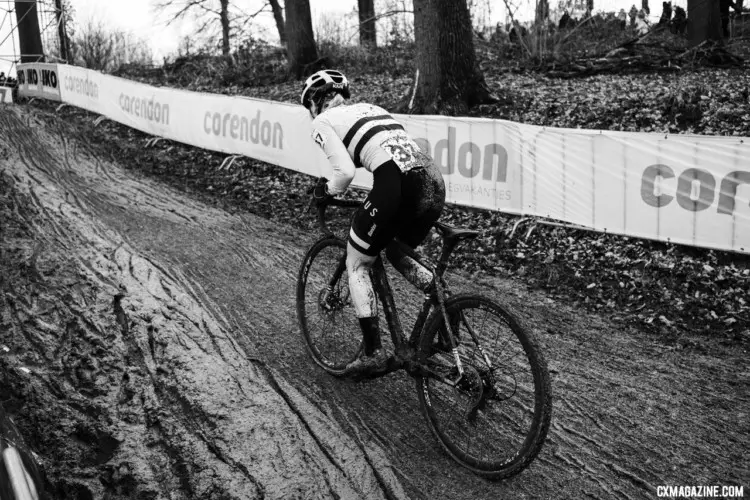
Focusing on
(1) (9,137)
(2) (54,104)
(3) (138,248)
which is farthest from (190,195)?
(2) (54,104)

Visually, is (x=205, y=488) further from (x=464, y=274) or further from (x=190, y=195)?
(x=190, y=195)

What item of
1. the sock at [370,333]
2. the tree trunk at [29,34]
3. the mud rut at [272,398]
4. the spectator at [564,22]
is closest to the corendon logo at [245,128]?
the mud rut at [272,398]

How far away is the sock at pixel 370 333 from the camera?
15.9 feet

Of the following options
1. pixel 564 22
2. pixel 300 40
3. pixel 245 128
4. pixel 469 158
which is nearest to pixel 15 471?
pixel 469 158

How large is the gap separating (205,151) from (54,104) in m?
8.23

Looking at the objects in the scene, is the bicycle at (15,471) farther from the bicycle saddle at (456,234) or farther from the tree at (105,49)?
the tree at (105,49)

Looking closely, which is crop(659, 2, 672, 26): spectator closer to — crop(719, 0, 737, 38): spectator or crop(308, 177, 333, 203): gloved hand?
crop(719, 0, 737, 38): spectator

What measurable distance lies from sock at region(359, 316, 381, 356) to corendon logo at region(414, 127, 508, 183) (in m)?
4.87

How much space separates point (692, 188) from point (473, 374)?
4636 mm

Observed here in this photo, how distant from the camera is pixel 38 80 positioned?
802 inches

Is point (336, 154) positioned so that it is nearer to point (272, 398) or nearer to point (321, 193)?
point (321, 193)

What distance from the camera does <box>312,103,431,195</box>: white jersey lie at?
4566 mm

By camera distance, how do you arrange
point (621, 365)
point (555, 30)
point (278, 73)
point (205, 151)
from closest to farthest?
point (621, 365) < point (205, 151) < point (555, 30) < point (278, 73)

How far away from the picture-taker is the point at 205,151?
1384 cm
